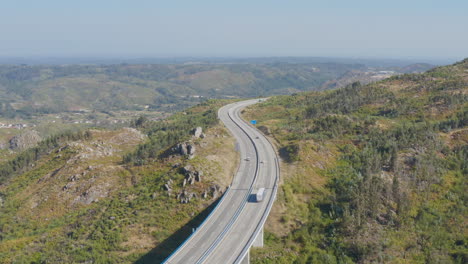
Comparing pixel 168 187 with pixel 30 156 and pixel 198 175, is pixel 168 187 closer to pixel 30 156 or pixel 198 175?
pixel 198 175

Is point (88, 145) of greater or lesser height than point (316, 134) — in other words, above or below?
below

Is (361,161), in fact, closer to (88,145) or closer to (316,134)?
(316,134)

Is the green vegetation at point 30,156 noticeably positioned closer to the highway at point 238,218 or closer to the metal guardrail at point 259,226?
the highway at point 238,218

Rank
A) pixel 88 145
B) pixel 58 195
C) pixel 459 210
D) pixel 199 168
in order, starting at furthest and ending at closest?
1. pixel 88 145
2. pixel 58 195
3. pixel 199 168
4. pixel 459 210

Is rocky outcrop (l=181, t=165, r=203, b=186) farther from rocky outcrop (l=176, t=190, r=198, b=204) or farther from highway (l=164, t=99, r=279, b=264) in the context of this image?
highway (l=164, t=99, r=279, b=264)

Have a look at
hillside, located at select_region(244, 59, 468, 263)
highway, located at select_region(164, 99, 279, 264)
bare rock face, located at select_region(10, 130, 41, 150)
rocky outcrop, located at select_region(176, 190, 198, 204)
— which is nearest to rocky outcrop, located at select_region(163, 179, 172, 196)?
rocky outcrop, located at select_region(176, 190, 198, 204)

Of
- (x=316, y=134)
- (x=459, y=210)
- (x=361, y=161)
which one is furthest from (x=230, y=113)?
(x=459, y=210)

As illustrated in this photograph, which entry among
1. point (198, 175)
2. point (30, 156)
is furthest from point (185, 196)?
point (30, 156)
